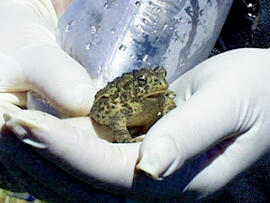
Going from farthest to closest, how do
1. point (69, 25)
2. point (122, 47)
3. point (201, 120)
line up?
point (69, 25), point (122, 47), point (201, 120)

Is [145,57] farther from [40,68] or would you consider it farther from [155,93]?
[40,68]

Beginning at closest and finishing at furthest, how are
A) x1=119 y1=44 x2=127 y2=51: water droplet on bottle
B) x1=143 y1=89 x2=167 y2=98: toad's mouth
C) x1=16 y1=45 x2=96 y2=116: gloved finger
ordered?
1. x1=16 y1=45 x2=96 y2=116: gloved finger
2. x1=143 y1=89 x2=167 y2=98: toad's mouth
3. x1=119 y1=44 x2=127 y2=51: water droplet on bottle

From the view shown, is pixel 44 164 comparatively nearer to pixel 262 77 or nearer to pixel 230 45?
pixel 262 77

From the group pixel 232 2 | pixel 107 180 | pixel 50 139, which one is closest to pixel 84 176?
pixel 107 180

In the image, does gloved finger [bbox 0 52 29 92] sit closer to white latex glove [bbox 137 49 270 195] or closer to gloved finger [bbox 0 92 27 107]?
gloved finger [bbox 0 92 27 107]

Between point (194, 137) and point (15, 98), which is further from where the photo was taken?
point (15, 98)

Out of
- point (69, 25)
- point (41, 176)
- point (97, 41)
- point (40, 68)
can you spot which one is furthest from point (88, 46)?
point (41, 176)

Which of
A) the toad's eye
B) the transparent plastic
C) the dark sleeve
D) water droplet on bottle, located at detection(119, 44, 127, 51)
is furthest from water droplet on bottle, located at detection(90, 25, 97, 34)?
the dark sleeve
